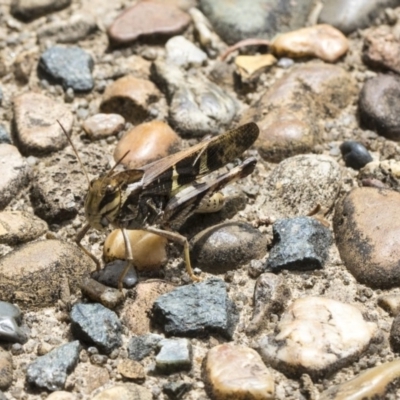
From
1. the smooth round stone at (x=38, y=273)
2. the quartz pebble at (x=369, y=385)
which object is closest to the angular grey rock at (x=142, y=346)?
the smooth round stone at (x=38, y=273)

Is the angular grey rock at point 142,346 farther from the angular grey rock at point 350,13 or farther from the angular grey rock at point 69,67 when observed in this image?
the angular grey rock at point 350,13

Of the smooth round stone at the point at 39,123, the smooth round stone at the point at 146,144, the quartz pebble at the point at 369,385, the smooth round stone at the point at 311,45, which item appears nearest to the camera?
the quartz pebble at the point at 369,385

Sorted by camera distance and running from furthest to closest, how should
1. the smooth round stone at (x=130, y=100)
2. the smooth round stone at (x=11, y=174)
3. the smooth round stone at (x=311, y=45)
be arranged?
the smooth round stone at (x=311, y=45) → the smooth round stone at (x=130, y=100) → the smooth round stone at (x=11, y=174)

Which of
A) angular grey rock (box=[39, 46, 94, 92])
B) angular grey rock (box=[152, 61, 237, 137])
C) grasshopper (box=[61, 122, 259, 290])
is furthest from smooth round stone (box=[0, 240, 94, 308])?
angular grey rock (box=[39, 46, 94, 92])

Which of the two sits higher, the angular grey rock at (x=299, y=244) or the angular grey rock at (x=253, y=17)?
the angular grey rock at (x=253, y=17)

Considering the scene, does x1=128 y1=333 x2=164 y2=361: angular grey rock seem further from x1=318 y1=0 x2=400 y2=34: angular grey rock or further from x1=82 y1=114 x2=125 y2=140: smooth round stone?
x1=318 y1=0 x2=400 y2=34: angular grey rock

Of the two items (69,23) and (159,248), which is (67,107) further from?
(159,248)
